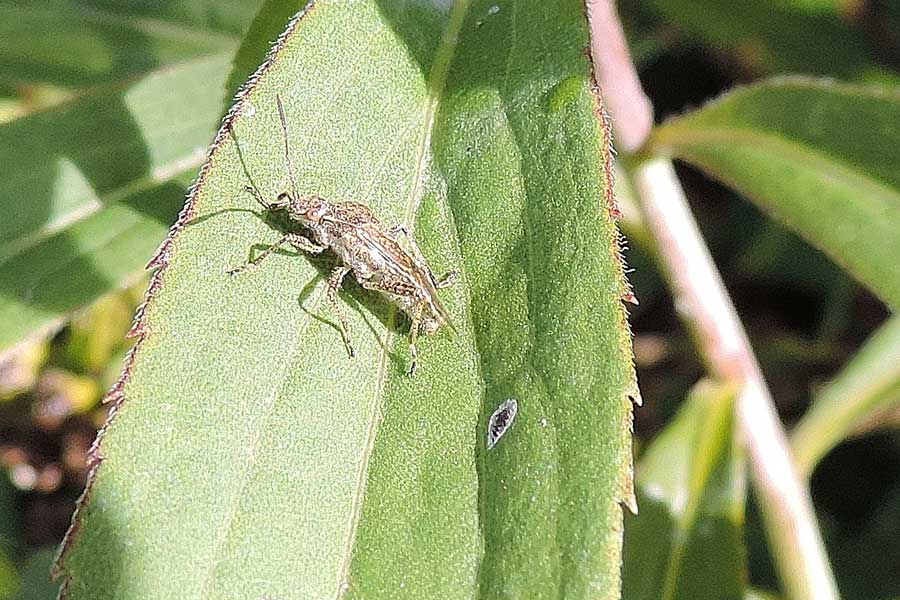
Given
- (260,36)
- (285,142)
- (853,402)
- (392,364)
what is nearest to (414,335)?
(392,364)

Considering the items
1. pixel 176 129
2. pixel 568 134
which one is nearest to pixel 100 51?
pixel 176 129

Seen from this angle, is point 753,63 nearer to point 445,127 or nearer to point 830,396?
point 830,396

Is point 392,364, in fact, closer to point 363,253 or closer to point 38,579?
point 363,253

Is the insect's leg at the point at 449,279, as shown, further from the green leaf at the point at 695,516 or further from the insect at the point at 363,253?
the green leaf at the point at 695,516

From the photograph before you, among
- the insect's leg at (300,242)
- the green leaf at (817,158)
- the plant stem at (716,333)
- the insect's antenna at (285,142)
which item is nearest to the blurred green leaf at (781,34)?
the plant stem at (716,333)

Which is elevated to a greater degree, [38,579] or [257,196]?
[257,196]

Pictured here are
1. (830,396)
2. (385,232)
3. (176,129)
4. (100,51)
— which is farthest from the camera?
(100,51)
